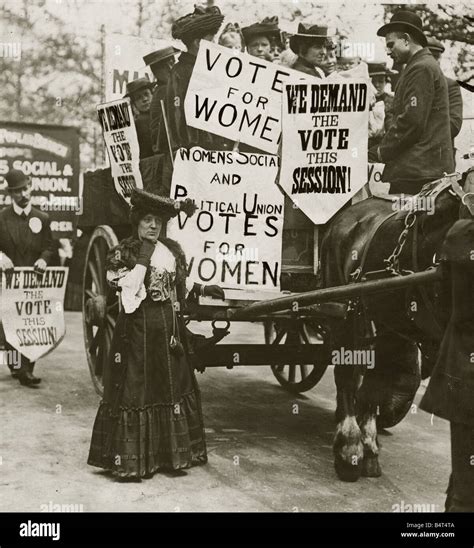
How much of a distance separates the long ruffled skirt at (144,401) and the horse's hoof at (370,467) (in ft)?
3.77

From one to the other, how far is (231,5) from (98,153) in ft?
21.2

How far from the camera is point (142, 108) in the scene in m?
7.09

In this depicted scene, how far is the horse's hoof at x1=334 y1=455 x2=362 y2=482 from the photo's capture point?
547 centimetres

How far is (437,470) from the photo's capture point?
5938mm

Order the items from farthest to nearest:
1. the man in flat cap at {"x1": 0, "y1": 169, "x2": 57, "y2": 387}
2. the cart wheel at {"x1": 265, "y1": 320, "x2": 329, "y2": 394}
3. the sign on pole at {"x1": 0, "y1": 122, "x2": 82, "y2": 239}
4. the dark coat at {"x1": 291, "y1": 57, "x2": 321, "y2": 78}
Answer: the sign on pole at {"x1": 0, "y1": 122, "x2": 82, "y2": 239}, the man in flat cap at {"x1": 0, "y1": 169, "x2": 57, "y2": 387}, the cart wheel at {"x1": 265, "y1": 320, "x2": 329, "y2": 394}, the dark coat at {"x1": 291, "y1": 57, "x2": 321, "y2": 78}

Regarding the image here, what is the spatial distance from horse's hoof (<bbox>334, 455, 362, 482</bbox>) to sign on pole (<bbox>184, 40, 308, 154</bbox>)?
7.09 ft

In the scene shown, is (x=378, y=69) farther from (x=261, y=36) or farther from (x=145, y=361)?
(x=145, y=361)

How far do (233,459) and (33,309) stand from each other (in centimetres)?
270

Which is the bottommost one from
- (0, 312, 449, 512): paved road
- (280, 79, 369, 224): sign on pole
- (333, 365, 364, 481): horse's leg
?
(0, 312, 449, 512): paved road

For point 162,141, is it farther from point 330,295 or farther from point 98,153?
point 98,153

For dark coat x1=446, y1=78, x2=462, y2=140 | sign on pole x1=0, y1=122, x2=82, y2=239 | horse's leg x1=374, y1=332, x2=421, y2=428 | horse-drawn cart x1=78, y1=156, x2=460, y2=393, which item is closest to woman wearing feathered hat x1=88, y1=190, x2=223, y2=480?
horse-drawn cart x1=78, y1=156, x2=460, y2=393

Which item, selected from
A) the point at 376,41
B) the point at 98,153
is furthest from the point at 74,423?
the point at 98,153

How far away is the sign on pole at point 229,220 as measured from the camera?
19.1ft

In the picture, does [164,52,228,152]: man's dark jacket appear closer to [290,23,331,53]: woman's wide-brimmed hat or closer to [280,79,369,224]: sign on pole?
[280,79,369,224]: sign on pole
